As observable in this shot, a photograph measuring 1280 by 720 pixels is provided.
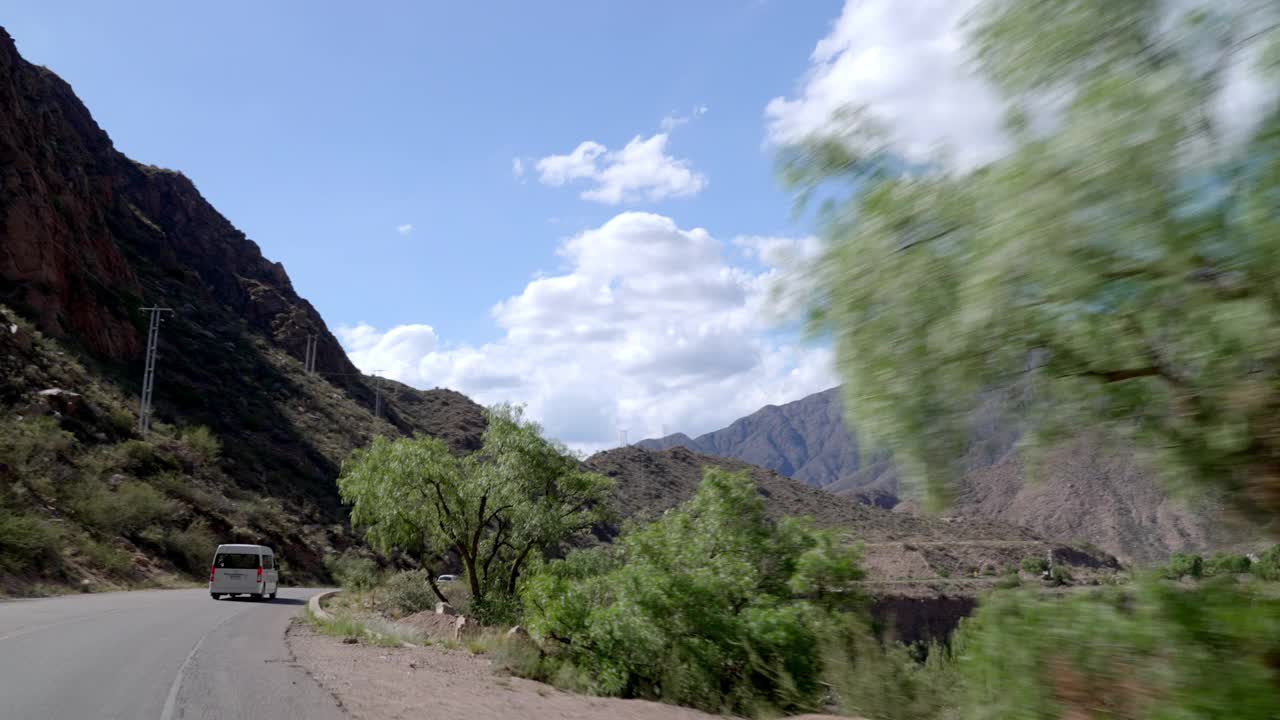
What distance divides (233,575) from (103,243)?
162 ft

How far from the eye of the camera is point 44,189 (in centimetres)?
5897

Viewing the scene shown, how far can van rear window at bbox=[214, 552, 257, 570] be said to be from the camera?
28514mm

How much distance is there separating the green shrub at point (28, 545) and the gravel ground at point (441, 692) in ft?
63.5

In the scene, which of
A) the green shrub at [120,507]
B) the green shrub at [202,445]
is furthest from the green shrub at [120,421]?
the green shrub at [120,507]

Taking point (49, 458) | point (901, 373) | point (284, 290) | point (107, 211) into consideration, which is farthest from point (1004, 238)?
point (284, 290)

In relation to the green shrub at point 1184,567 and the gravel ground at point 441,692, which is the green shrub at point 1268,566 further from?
the gravel ground at point 441,692

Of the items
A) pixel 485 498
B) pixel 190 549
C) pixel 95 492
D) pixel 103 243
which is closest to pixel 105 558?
pixel 95 492

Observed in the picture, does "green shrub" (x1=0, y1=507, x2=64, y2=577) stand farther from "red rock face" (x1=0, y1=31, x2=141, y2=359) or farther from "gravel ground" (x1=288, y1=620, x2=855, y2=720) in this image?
"red rock face" (x1=0, y1=31, x2=141, y2=359)

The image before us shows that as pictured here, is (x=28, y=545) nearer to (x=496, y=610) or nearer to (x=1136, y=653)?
(x=496, y=610)

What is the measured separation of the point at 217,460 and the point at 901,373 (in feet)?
188

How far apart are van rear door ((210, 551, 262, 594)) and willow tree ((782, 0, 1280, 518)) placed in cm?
2806

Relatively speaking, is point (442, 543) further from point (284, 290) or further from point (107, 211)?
point (284, 290)

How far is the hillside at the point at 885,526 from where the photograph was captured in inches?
2104

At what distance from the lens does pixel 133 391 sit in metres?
56.6
